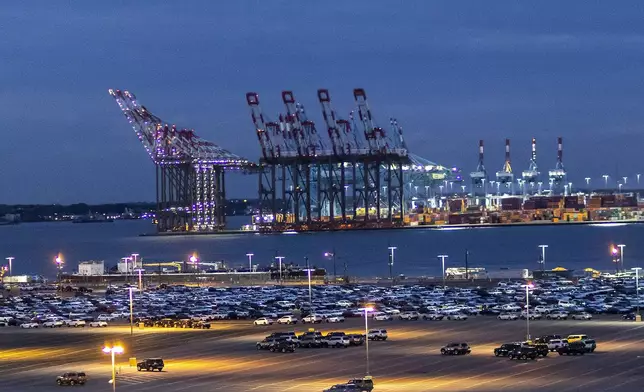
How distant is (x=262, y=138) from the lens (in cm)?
16062

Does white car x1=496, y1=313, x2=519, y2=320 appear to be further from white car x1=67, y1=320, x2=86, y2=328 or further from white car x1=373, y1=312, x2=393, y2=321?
white car x1=67, y1=320, x2=86, y2=328

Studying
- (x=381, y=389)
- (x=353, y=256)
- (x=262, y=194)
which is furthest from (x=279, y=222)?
(x=381, y=389)

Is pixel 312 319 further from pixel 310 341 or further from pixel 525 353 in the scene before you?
pixel 525 353

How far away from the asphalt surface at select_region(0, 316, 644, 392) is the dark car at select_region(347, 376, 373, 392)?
1.44 feet

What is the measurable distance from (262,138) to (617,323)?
121458 mm

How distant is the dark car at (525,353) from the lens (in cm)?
3142

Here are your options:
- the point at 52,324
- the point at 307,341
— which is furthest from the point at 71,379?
the point at 52,324

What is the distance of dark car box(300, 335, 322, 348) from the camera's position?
36125 millimetres

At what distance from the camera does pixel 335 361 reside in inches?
1272

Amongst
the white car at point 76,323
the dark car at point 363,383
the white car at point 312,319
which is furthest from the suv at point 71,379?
the white car at point 76,323

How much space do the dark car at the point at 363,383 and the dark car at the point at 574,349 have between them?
23.8 ft

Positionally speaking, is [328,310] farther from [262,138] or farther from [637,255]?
[262,138]

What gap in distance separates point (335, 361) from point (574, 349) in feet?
19.8

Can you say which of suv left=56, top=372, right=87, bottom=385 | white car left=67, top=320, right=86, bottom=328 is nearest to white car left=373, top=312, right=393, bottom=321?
white car left=67, top=320, right=86, bottom=328
